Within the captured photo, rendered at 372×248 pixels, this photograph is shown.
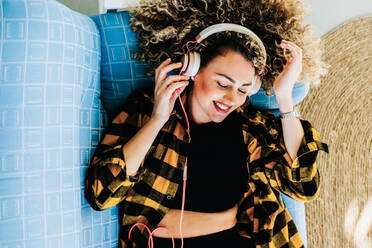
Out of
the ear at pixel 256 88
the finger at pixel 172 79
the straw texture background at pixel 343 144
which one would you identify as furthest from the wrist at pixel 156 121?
the straw texture background at pixel 343 144

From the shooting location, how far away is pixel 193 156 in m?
1.13

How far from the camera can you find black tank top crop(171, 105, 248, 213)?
3.64 ft

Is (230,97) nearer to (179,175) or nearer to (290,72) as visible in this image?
(290,72)

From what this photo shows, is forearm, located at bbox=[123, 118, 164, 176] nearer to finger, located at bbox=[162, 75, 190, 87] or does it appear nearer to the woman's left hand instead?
finger, located at bbox=[162, 75, 190, 87]

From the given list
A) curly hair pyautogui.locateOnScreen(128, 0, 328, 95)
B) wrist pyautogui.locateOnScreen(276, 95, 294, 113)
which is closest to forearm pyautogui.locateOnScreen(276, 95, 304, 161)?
wrist pyautogui.locateOnScreen(276, 95, 294, 113)

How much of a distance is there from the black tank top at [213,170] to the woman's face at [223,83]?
0.40 ft

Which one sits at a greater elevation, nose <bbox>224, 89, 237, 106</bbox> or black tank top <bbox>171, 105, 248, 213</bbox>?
nose <bbox>224, 89, 237, 106</bbox>

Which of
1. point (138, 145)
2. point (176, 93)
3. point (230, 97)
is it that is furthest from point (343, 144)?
point (138, 145)

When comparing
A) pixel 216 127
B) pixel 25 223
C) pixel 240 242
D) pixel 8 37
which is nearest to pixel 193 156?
pixel 216 127

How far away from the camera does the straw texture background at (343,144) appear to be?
173 centimetres

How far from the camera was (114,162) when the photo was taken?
949 millimetres

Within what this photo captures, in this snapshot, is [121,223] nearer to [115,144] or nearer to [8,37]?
[115,144]

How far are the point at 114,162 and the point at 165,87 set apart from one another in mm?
287

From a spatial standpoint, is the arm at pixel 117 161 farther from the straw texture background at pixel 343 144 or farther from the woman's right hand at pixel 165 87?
the straw texture background at pixel 343 144
